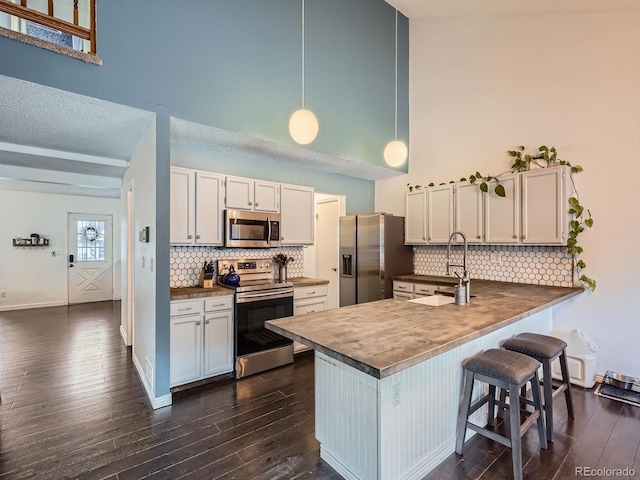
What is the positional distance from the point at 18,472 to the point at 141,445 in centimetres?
65

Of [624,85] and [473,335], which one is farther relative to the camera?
[624,85]

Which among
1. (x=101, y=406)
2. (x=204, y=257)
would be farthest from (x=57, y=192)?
(x=101, y=406)

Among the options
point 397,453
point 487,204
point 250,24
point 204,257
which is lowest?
point 397,453

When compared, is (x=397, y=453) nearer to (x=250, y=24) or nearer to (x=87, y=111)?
(x=87, y=111)

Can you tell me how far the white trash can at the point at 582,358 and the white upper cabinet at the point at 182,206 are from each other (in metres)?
4.01

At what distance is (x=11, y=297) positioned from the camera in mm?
6441

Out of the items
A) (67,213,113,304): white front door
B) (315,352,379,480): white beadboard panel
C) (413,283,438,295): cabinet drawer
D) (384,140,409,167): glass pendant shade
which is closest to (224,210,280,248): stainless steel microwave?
(384,140,409,167): glass pendant shade

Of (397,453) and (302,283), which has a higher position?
(302,283)

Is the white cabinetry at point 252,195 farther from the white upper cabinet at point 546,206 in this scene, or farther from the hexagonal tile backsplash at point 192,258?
the white upper cabinet at point 546,206

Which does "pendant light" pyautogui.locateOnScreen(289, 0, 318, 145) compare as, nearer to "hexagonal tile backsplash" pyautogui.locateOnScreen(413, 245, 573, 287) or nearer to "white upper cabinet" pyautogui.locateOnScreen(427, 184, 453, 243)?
"white upper cabinet" pyautogui.locateOnScreen(427, 184, 453, 243)

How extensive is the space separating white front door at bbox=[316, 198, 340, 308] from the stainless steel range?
1.62 m

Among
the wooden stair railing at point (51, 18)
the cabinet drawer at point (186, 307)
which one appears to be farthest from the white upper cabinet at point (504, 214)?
the wooden stair railing at point (51, 18)

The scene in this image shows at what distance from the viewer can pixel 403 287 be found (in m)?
4.29

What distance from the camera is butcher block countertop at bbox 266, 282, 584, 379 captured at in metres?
1.36
